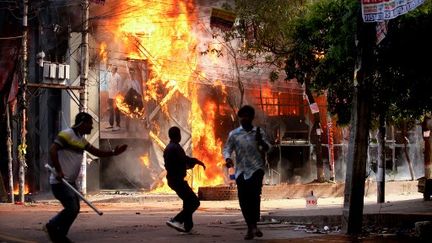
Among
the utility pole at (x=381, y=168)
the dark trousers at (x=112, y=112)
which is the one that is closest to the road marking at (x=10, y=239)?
the utility pole at (x=381, y=168)

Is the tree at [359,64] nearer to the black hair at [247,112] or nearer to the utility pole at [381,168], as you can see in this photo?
the utility pole at [381,168]

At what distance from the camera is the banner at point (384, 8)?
733cm

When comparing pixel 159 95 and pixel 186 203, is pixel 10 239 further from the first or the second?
pixel 159 95

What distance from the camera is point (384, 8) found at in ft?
25.0

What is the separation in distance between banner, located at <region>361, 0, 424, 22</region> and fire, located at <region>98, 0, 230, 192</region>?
19.1 m

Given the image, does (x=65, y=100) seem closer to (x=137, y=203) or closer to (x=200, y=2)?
(x=137, y=203)

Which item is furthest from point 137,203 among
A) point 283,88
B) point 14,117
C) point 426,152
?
point 426,152

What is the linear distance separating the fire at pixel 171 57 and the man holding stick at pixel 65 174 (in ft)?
61.2

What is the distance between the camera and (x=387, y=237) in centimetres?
821

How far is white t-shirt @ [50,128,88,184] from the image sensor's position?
285 inches

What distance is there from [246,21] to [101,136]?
26.1 ft

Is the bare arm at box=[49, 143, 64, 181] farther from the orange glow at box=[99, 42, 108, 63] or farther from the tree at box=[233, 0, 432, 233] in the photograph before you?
the orange glow at box=[99, 42, 108, 63]

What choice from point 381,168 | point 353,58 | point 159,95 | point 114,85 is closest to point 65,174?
point 353,58

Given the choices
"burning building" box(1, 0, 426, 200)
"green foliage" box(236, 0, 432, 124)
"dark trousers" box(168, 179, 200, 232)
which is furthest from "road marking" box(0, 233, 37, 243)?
"burning building" box(1, 0, 426, 200)
